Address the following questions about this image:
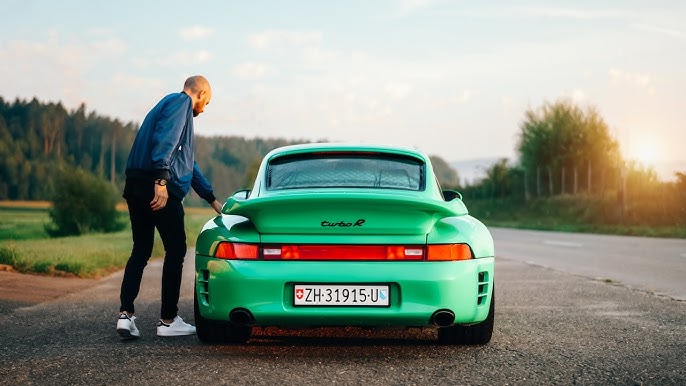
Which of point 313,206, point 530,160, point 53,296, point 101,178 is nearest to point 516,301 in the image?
point 313,206

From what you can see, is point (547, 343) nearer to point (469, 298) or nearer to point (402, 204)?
point (469, 298)

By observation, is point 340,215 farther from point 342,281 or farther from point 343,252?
point 342,281

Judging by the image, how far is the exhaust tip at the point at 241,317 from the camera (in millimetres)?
4812

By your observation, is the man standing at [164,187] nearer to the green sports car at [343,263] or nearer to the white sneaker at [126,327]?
the white sneaker at [126,327]

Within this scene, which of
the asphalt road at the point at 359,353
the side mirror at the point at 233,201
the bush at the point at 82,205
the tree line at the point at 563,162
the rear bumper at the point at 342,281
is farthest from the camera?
the tree line at the point at 563,162

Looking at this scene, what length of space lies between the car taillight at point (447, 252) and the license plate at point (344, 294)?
35 centimetres

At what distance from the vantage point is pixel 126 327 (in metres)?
5.59

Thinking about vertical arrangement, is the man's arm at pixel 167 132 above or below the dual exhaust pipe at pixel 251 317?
above

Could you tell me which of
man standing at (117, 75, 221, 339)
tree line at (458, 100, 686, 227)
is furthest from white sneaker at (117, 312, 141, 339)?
tree line at (458, 100, 686, 227)

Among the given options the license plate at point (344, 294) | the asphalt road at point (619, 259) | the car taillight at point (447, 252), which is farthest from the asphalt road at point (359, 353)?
the asphalt road at point (619, 259)

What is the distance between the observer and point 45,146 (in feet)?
250

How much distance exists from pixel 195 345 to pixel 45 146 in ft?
251

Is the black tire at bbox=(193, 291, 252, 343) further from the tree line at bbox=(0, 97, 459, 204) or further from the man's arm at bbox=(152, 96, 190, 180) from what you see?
the tree line at bbox=(0, 97, 459, 204)

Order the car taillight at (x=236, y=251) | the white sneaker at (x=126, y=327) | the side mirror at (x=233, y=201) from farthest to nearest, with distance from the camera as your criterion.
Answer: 1. the white sneaker at (x=126, y=327)
2. the side mirror at (x=233, y=201)
3. the car taillight at (x=236, y=251)
